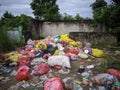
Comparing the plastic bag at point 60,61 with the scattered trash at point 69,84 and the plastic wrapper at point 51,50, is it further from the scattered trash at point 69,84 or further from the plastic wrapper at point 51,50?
the plastic wrapper at point 51,50

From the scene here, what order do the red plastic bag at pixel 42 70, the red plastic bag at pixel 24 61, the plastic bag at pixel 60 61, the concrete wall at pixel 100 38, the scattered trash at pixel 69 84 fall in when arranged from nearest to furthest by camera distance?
1. the scattered trash at pixel 69 84
2. the red plastic bag at pixel 42 70
3. the plastic bag at pixel 60 61
4. the red plastic bag at pixel 24 61
5. the concrete wall at pixel 100 38

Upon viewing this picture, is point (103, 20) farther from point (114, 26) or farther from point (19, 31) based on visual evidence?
point (19, 31)

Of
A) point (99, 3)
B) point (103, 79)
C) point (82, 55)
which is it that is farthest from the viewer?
point (99, 3)

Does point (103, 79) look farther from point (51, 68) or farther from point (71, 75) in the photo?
point (51, 68)

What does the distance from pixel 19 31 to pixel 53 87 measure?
6.81 m

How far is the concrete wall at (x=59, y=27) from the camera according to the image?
14961 mm

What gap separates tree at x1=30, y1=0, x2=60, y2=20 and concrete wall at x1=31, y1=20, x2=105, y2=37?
14.5 ft

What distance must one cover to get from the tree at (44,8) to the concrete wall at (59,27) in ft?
14.5

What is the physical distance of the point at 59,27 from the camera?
601 inches

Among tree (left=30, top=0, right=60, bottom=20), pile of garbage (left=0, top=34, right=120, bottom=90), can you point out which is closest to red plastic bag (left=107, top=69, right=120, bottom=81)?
pile of garbage (left=0, top=34, right=120, bottom=90)

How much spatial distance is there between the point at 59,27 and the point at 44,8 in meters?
5.38

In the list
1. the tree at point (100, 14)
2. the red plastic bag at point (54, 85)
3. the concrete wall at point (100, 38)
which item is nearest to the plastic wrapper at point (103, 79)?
the red plastic bag at point (54, 85)

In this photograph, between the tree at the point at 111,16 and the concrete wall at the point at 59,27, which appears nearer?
the tree at the point at 111,16

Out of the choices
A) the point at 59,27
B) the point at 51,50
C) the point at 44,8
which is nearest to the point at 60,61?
the point at 51,50
